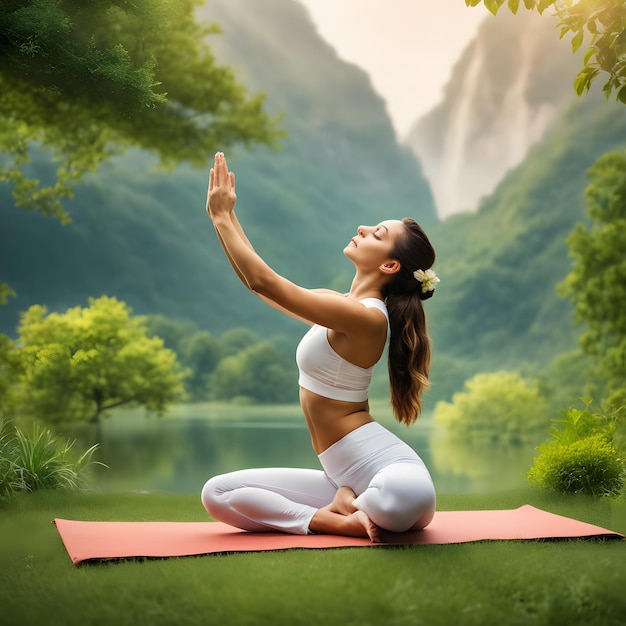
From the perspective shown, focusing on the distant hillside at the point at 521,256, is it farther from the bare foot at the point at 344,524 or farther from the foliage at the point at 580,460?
the bare foot at the point at 344,524

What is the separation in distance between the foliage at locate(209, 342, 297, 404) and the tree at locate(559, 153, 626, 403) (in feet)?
14.7

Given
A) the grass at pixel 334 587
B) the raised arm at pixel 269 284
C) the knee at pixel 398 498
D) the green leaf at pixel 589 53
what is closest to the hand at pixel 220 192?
the raised arm at pixel 269 284

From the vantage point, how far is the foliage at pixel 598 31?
3.07 meters

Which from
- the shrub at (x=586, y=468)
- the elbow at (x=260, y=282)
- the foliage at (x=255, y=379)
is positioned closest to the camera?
the elbow at (x=260, y=282)

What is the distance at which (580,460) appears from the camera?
4.31 meters

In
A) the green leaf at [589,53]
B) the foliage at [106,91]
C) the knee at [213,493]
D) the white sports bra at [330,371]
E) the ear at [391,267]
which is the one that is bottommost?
the knee at [213,493]

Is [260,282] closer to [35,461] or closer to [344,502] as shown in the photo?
[344,502]

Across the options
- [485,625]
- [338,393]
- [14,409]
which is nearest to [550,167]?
[14,409]

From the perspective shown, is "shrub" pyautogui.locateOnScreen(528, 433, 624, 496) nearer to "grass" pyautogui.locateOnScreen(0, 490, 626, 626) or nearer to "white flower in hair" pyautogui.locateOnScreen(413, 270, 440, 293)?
"grass" pyautogui.locateOnScreen(0, 490, 626, 626)

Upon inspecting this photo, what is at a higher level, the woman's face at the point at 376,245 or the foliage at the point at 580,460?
the woman's face at the point at 376,245

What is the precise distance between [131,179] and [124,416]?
5.36 m

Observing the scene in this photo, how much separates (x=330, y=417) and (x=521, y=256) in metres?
11.5

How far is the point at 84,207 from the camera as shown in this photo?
12.8 m

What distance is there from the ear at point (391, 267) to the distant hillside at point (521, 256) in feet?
33.2
